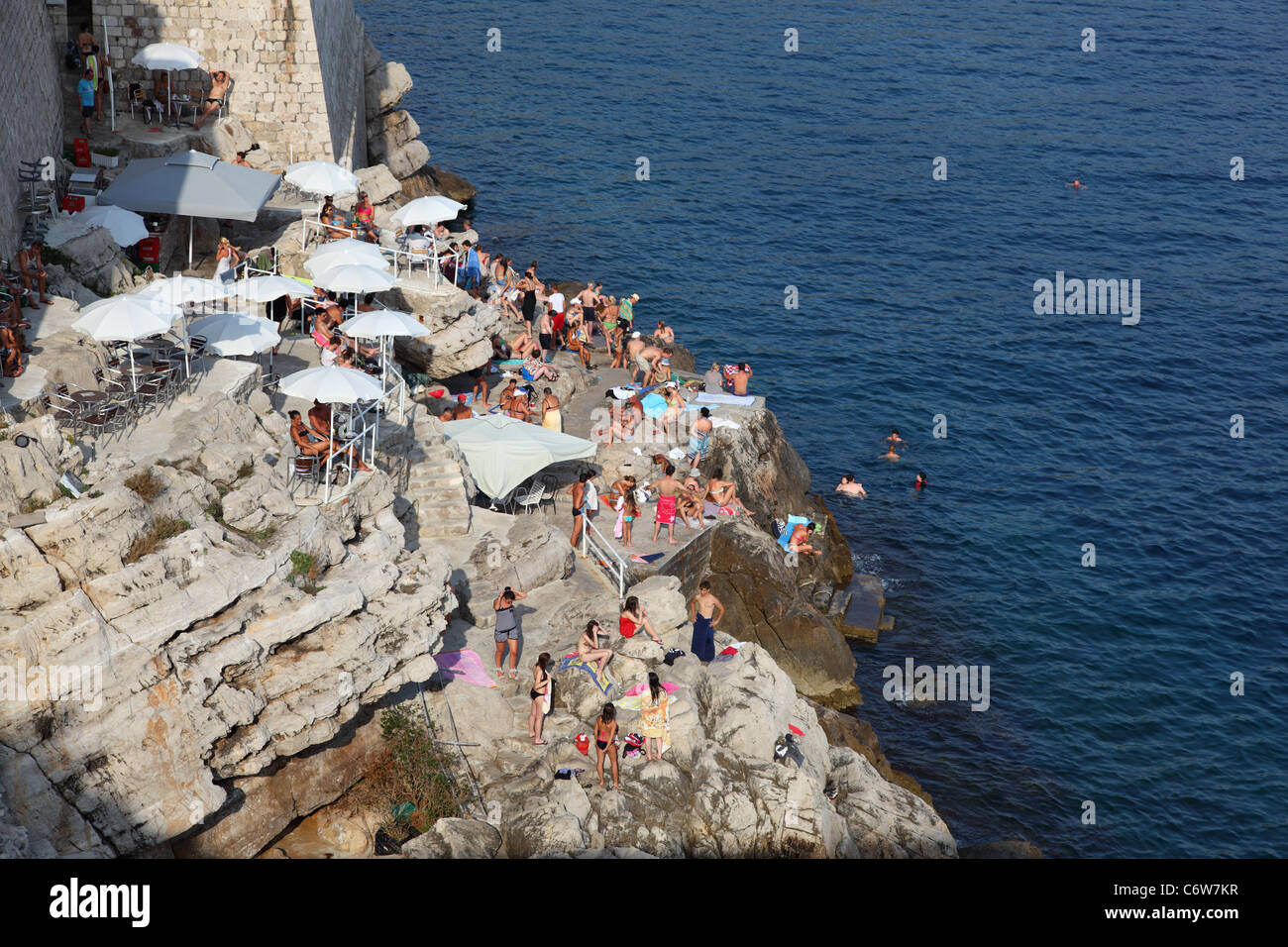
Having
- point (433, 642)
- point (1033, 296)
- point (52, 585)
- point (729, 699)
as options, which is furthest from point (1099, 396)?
point (52, 585)

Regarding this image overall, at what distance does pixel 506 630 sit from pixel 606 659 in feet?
5.25

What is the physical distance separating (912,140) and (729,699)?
4697 centimetres

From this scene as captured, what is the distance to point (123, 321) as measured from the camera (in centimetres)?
1814

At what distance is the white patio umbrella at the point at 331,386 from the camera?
62.2 feet

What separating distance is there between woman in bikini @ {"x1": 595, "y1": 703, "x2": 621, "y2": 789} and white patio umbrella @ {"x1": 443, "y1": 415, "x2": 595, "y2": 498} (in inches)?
322

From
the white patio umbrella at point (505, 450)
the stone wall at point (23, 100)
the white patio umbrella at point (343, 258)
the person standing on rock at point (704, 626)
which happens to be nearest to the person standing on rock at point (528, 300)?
the white patio umbrella at point (343, 258)

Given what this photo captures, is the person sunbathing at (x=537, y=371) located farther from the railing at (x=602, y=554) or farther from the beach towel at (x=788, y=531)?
the railing at (x=602, y=554)

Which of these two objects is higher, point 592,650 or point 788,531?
point 592,650

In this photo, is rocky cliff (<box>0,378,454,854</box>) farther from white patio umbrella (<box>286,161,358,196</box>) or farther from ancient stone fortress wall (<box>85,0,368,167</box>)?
ancient stone fortress wall (<box>85,0,368,167</box>)

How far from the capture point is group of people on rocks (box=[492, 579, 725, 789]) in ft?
56.5

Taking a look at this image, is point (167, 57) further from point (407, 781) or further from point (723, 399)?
point (407, 781)

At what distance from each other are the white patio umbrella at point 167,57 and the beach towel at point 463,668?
61.6 ft

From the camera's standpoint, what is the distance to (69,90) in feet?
99.6

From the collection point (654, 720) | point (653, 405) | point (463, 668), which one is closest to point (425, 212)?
Result: point (653, 405)
